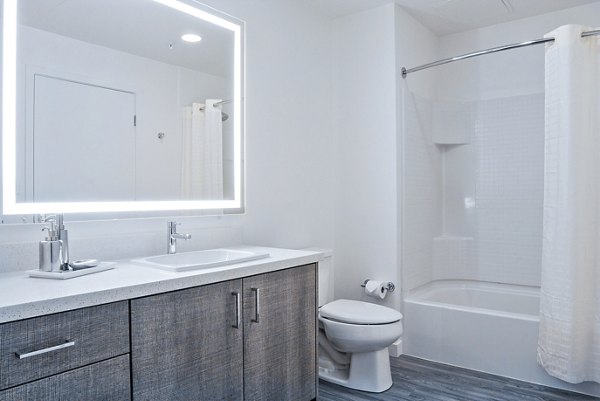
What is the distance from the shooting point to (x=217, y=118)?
7.57 ft

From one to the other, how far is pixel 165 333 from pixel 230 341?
11.4 inches

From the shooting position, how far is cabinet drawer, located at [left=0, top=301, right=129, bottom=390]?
109 centimetres

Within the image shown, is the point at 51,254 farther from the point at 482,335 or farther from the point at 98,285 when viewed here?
the point at 482,335

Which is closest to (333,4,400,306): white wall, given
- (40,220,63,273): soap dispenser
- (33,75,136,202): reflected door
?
(33,75,136,202): reflected door

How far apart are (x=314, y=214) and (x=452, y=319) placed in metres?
1.08

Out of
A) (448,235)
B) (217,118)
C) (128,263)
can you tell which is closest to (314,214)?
(217,118)

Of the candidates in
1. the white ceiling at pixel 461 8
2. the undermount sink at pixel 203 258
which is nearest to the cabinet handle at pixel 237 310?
the undermount sink at pixel 203 258

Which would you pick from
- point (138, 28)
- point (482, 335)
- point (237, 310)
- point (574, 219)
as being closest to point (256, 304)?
point (237, 310)

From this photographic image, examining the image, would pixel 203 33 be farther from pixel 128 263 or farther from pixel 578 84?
pixel 578 84

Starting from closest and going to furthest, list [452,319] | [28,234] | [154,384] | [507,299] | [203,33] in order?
1. [154,384]
2. [28,234]
3. [203,33]
4. [452,319]
5. [507,299]

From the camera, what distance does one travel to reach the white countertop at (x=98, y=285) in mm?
1137

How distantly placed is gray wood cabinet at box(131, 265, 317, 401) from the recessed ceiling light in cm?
123

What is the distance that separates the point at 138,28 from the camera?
1.96m

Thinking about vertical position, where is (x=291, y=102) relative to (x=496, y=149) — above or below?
above
